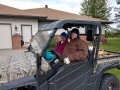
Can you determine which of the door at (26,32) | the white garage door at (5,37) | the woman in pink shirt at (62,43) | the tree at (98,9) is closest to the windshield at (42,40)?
the woman in pink shirt at (62,43)

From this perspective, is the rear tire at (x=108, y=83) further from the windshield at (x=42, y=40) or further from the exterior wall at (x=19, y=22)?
the exterior wall at (x=19, y=22)

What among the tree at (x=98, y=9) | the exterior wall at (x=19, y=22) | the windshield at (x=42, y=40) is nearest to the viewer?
the windshield at (x=42, y=40)

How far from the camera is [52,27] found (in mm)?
3811

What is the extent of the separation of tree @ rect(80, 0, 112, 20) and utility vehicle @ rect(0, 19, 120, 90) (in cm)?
3986

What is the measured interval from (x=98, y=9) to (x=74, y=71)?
41719mm

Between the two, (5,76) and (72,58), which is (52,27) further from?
(5,76)

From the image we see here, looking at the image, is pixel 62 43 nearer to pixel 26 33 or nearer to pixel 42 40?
pixel 42 40

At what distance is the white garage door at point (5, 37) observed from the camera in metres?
19.0

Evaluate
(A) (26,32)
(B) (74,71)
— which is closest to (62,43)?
(B) (74,71)

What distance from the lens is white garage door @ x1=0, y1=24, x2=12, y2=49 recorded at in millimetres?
18969

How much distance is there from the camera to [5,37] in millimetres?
19234

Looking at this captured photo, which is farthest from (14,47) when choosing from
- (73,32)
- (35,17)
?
(73,32)

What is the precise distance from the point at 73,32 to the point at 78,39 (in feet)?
0.56

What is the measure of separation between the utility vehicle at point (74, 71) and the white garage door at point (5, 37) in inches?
591
